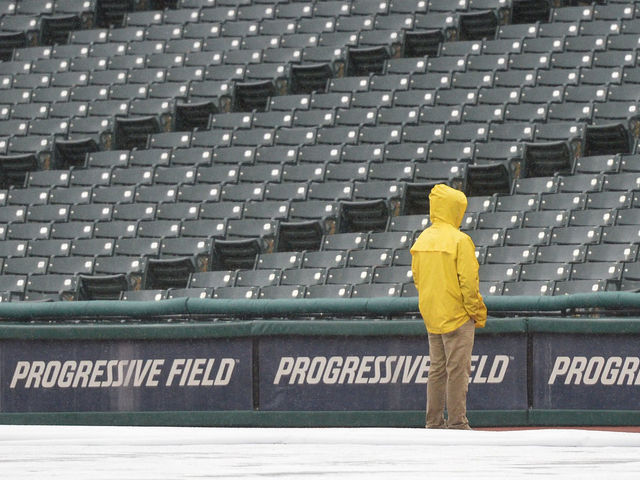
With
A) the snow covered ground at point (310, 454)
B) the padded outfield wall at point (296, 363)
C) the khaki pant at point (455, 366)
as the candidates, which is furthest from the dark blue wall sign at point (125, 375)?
the khaki pant at point (455, 366)

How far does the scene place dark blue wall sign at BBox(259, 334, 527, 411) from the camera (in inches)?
347

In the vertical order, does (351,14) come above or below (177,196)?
above

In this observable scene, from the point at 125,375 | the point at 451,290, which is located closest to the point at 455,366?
the point at 451,290

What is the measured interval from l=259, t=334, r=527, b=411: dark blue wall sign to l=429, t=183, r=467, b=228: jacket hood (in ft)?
4.23

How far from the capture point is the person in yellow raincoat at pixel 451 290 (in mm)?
7730

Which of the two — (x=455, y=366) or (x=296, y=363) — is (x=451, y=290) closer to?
(x=455, y=366)

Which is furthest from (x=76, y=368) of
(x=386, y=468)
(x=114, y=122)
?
(x=114, y=122)

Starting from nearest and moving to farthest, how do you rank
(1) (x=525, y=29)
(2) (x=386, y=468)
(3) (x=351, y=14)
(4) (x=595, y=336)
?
1. (2) (x=386, y=468)
2. (4) (x=595, y=336)
3. (1) (x=525, y=29)
4. (3) (x=351, y=14)

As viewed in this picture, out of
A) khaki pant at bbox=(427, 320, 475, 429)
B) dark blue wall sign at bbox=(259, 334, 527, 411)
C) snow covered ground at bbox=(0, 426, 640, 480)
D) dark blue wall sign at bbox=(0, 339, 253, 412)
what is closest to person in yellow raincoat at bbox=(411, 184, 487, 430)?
khaki pant at bbox=(427, 320, 475, 429)

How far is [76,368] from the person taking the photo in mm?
9461

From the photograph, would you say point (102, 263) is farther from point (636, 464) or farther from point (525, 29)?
point (636, 464)

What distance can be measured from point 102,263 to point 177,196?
54.2 inches

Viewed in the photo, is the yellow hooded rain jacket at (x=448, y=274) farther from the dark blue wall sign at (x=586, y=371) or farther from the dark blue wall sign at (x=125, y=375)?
the dark blue wall sign at (x=125, y=375)

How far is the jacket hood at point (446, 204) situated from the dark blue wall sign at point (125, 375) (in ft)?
6.43
